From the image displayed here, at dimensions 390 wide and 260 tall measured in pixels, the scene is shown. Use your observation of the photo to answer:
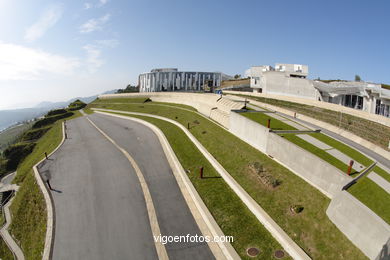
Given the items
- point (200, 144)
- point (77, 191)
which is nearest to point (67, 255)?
point (77, 191)

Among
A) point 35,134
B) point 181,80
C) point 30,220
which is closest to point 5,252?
point 30,220

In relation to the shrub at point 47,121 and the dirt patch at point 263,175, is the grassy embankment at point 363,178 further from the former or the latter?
the shrub at point 47,121

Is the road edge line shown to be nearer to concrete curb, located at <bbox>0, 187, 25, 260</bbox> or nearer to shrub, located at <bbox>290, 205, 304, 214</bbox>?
shrub, located at <bbox>290, 205, 304, 214</bbox>

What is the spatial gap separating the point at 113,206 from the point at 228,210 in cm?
789

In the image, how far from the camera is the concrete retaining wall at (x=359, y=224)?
8.73m

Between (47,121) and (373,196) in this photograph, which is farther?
(47,121)

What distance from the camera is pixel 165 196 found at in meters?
14.9

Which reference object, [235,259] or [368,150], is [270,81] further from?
[235,259]

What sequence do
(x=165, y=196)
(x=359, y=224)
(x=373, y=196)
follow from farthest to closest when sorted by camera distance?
(x=165, y=196) < (x=373, y=196) < (x=359, y=224)

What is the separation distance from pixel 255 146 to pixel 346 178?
8.66m

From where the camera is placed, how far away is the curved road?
10656 millimetres

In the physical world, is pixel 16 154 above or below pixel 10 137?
above

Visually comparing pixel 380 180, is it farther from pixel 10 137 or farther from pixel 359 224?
pixel 10 137

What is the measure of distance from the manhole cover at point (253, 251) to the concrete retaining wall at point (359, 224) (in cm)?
465
